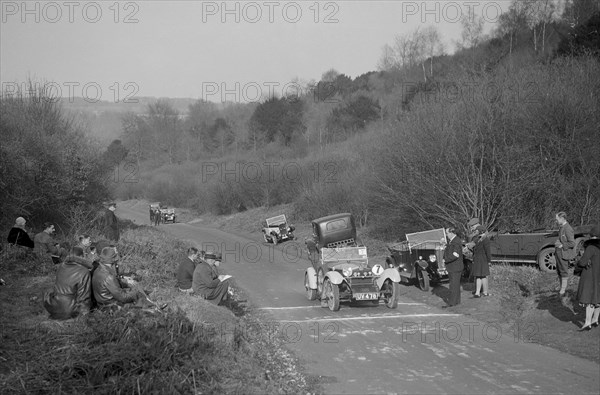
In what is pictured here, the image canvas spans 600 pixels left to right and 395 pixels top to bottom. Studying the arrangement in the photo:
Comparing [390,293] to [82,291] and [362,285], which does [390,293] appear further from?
[82,291]

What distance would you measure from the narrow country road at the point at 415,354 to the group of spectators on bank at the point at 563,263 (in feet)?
3.26

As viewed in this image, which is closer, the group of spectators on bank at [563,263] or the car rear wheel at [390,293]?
the group of spectators on bank at [563,263]

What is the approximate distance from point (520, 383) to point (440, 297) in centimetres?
700

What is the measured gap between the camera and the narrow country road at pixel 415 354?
333 inches

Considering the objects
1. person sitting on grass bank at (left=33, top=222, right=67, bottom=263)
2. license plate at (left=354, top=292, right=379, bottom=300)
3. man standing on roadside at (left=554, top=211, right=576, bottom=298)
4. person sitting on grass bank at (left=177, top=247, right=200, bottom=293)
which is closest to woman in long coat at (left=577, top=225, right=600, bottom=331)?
man standing on roadside at (left=554, top=211, right=576, bottom=298)

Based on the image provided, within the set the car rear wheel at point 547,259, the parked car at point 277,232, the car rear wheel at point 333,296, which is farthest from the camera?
the parked car at point 277,232

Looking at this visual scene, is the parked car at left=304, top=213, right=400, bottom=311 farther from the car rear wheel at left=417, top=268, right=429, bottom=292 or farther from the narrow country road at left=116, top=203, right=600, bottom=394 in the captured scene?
the car rear wheel at left=417, top=268, right=429, bottom=292

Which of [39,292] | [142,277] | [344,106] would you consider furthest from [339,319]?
[344,106]

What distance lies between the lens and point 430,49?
72.6 m

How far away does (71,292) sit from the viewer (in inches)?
405

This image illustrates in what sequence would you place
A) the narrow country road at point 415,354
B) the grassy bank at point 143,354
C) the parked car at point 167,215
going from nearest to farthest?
1. the grassy bank at point 143,354
2. the narrow country road at point 415,354
3. the parked car at point 167,215

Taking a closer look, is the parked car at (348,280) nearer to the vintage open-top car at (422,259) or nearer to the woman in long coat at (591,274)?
the vintage open-top car at (422,259)

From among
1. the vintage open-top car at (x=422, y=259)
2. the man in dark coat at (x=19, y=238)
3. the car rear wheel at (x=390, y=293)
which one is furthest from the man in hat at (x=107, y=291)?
the vintage open-top car at (x=422, y=259)

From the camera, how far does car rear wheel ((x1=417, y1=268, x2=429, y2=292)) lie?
16297 mm
